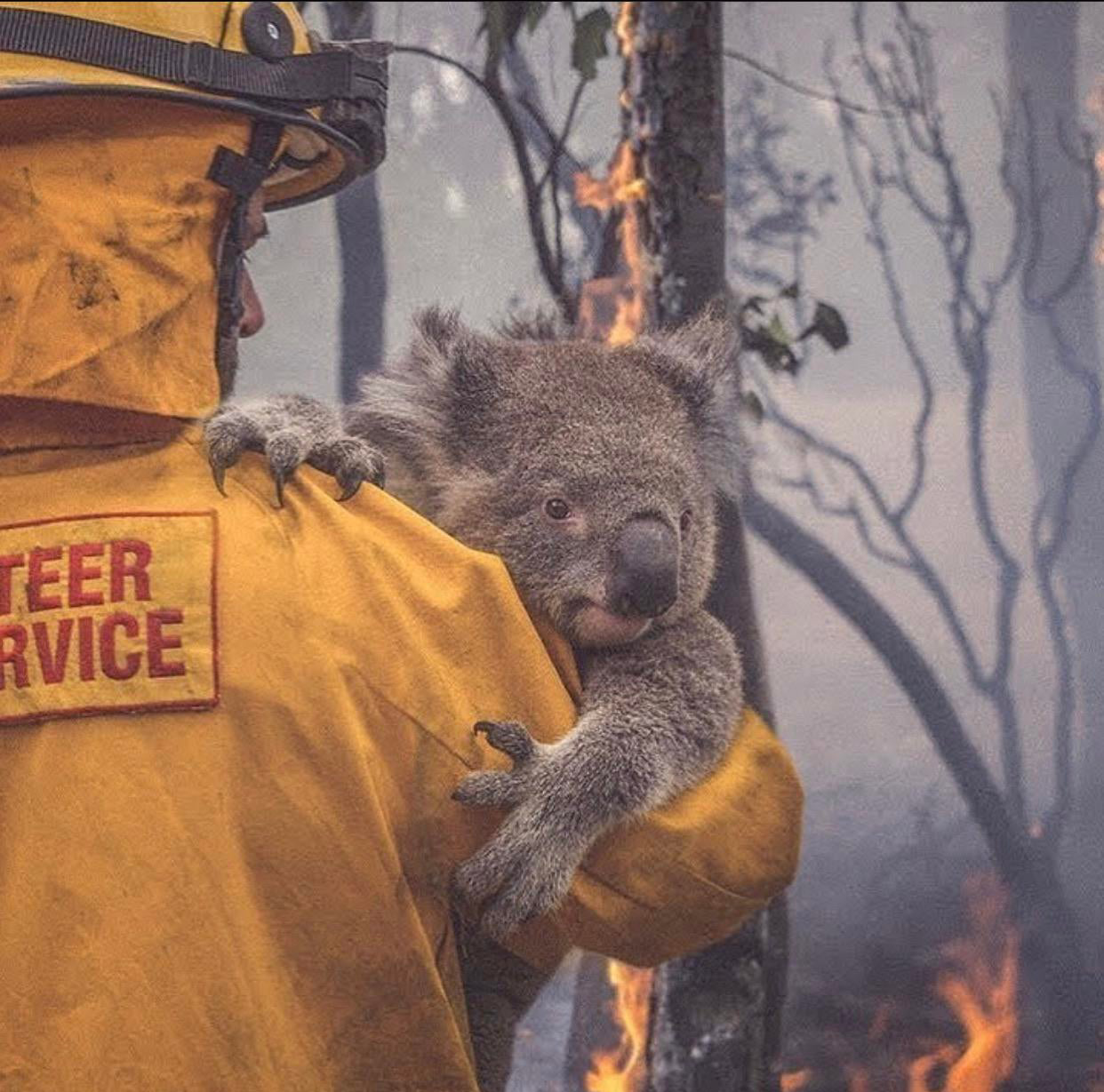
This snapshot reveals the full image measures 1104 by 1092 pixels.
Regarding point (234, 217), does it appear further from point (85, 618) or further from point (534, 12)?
point (534, 12)

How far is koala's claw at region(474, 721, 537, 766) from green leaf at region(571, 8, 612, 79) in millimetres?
1872

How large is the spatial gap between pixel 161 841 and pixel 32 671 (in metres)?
0.19

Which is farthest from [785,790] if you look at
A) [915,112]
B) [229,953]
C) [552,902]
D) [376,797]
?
[915,112]

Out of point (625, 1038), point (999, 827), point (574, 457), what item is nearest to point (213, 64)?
point (574, 457)

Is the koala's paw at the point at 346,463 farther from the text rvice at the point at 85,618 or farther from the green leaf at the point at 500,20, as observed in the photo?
the green leaf at the point at 500,20

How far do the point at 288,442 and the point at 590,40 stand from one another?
5.81ft

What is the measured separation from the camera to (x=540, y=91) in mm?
3443

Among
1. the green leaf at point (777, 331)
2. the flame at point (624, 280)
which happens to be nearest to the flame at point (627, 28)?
the flame at point (624, 280)

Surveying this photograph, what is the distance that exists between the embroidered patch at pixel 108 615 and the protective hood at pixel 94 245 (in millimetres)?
128

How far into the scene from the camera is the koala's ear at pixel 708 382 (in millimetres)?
1920

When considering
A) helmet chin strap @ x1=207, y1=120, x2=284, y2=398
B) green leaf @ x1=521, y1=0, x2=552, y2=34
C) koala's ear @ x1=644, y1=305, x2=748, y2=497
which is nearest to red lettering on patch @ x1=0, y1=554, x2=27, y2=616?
helmet chin strap @ x1=207, y1=120, x2=284, y2=398

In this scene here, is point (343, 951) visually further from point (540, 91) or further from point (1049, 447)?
point (540, 91)

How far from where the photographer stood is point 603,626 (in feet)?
5.34

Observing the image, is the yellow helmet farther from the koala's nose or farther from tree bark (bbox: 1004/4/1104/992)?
tree bark (bbox: 1004/4/1104/992)
